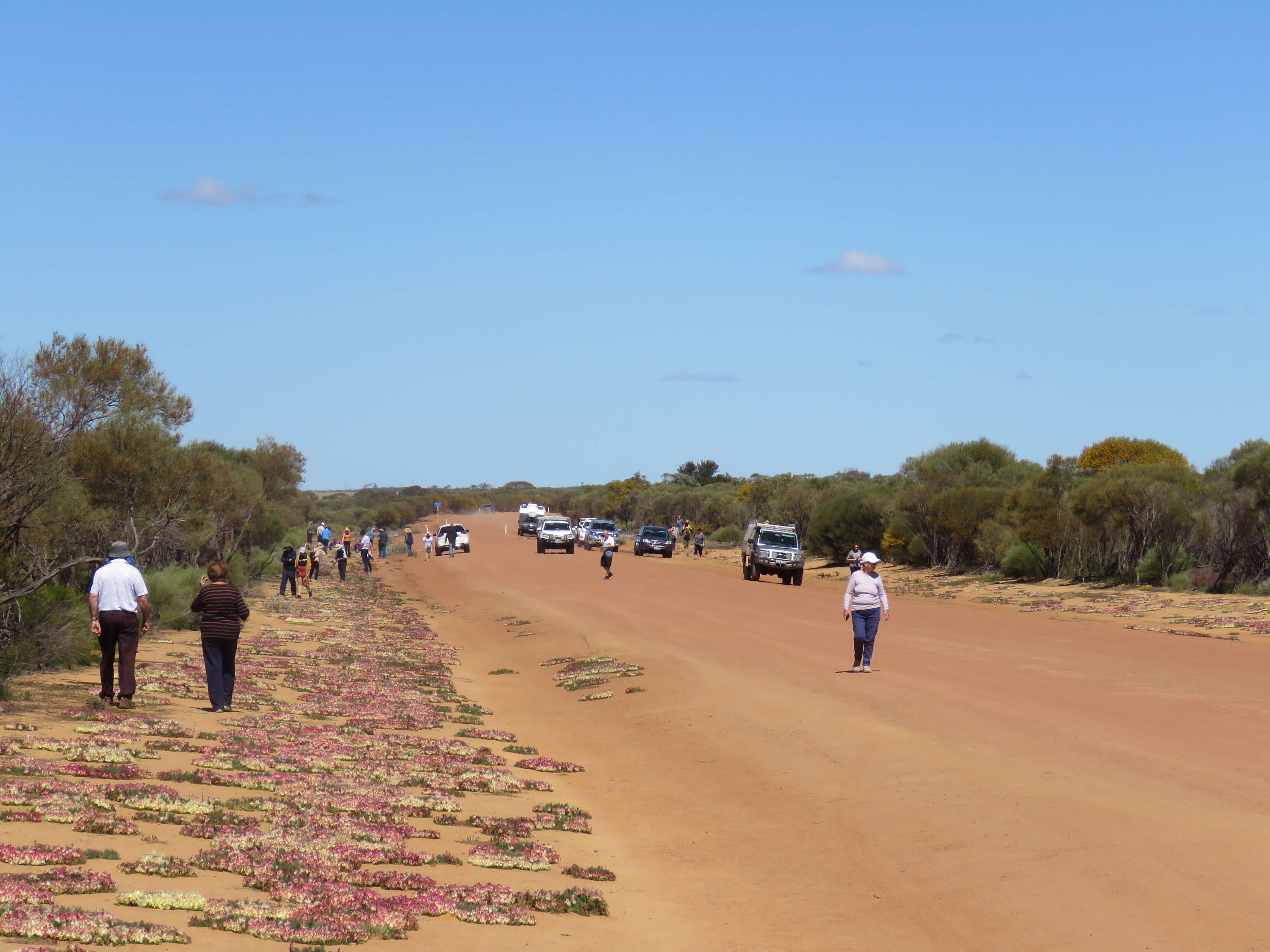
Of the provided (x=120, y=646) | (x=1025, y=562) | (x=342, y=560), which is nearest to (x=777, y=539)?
(x=1025, y=562)

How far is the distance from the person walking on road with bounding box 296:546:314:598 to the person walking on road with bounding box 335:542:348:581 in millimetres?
6504

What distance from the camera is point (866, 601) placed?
17.3 metres

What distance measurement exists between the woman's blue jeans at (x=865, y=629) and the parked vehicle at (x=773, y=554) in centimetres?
2651

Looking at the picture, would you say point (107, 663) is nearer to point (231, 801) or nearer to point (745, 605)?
point (231, 801)

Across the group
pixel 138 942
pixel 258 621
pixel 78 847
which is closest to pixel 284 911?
pixel 138 942

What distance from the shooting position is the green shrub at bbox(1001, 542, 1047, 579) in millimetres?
42031

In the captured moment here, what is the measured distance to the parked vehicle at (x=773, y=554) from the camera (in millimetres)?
45188

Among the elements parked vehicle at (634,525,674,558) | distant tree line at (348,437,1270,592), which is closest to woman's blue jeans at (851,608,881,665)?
distant tree line at (348,437,1270,592)

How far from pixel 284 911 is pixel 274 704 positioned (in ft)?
30.0

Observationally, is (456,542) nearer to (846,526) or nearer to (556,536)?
(556,536)

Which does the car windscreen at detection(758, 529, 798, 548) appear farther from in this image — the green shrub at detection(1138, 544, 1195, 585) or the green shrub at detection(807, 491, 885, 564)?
the green shrub at detection(1138, 544, 1195, 585)

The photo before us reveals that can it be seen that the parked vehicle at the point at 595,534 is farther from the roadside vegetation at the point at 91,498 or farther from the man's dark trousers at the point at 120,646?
the man's dark trousers at the point at 120,646

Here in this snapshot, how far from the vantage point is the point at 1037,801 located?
34.0ft

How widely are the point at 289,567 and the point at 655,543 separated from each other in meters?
36.3
